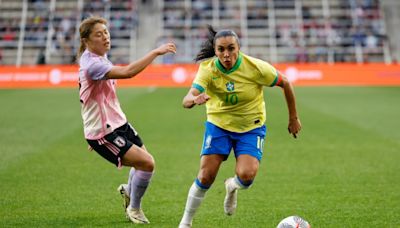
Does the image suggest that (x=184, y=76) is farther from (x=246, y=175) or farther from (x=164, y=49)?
(x=164, y=49)

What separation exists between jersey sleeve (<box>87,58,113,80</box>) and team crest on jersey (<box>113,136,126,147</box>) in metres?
0.74

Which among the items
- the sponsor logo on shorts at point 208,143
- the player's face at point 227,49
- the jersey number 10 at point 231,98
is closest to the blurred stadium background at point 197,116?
the sponsor logo on shorts at point 208,143

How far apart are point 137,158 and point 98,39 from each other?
134 cm

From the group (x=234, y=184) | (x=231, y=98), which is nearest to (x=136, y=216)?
(x=234, y=184)

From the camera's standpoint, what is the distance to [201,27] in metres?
41.2

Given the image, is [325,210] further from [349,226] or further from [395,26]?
[395,26]

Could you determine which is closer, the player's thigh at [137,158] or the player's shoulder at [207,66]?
the player's shoulder at [207,66]

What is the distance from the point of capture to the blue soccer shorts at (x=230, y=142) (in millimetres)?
7457

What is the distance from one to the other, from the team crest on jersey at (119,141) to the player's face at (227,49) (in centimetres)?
138

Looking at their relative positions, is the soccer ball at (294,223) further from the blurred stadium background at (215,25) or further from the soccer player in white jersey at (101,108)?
the blurred stadium background at (215,25)

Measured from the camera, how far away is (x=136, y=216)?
7887 mm

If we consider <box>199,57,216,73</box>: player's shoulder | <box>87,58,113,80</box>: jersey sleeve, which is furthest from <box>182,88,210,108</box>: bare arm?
<box>87,58,113,80</box>: jersey sleeve

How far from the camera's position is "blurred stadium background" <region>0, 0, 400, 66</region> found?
130ft

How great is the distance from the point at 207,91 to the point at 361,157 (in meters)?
6.20
